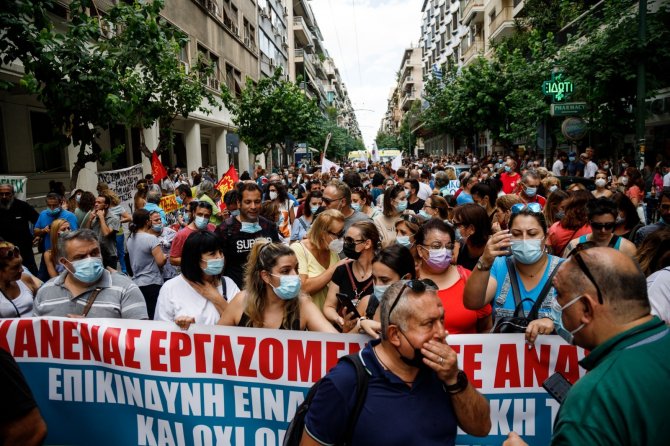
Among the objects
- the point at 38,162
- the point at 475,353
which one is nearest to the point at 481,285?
the point at 475,353

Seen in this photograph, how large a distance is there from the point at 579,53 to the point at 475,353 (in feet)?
46.2

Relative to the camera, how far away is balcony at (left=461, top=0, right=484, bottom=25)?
42.6 metres

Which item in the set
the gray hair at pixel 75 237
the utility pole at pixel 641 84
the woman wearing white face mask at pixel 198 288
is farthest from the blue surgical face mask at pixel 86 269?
the utility pole at pixel 641 84

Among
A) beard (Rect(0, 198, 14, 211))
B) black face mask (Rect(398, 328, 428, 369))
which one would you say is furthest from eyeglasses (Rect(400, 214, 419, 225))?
beard (Rect(0, 198, 14, 211))

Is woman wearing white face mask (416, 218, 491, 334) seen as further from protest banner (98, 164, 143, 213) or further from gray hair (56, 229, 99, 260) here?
protest banner (98, 164, 143, 213)

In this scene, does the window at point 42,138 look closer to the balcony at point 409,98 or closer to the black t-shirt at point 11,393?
the black t-shirt at point 11,393

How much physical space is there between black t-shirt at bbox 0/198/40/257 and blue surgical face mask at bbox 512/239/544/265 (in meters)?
7.01

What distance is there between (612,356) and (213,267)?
9.62 feet

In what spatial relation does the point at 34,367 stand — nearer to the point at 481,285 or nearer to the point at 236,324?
the point at 236,324

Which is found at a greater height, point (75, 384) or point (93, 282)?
point (93, 282)

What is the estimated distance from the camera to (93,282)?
394 centimetres

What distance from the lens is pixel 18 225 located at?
791 centimetres

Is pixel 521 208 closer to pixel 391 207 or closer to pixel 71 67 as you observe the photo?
pixel 391 207

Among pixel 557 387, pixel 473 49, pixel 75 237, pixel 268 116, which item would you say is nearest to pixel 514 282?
pixel 557 387
